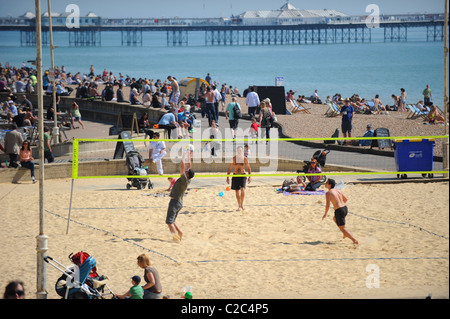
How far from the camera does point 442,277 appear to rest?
31.3 feet

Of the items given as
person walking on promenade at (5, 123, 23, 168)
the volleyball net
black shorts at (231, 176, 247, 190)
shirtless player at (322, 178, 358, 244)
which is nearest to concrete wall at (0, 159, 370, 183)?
the volleyball net

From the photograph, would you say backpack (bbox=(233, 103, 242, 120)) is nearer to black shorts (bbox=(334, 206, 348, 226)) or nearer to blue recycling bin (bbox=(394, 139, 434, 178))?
blue recycling bin (bbox=(394, 139, 434, 178))

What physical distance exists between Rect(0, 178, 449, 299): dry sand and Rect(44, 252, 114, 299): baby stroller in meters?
0.43

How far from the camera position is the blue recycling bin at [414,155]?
1585 centimetres

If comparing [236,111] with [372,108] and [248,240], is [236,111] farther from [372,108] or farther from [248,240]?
[372,108]

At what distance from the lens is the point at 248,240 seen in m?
11.9

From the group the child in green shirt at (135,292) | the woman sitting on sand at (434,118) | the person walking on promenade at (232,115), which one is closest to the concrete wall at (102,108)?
the person walking on promenade at (232,115)

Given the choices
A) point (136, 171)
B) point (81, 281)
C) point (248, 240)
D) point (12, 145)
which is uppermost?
point (12, 145)

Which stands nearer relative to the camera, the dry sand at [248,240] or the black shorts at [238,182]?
the dry sand at [248,240]

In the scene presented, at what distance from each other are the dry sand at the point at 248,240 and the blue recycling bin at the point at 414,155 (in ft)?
1.97

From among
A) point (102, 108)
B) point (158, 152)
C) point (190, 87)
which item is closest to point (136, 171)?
point (158, 152)

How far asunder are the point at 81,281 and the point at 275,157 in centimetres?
1000

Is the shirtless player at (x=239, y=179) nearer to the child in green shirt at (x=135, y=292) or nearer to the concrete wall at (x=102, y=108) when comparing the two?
the child in green shirt at (x=135, y=292)

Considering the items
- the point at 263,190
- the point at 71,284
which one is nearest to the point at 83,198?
the point at 263,190
